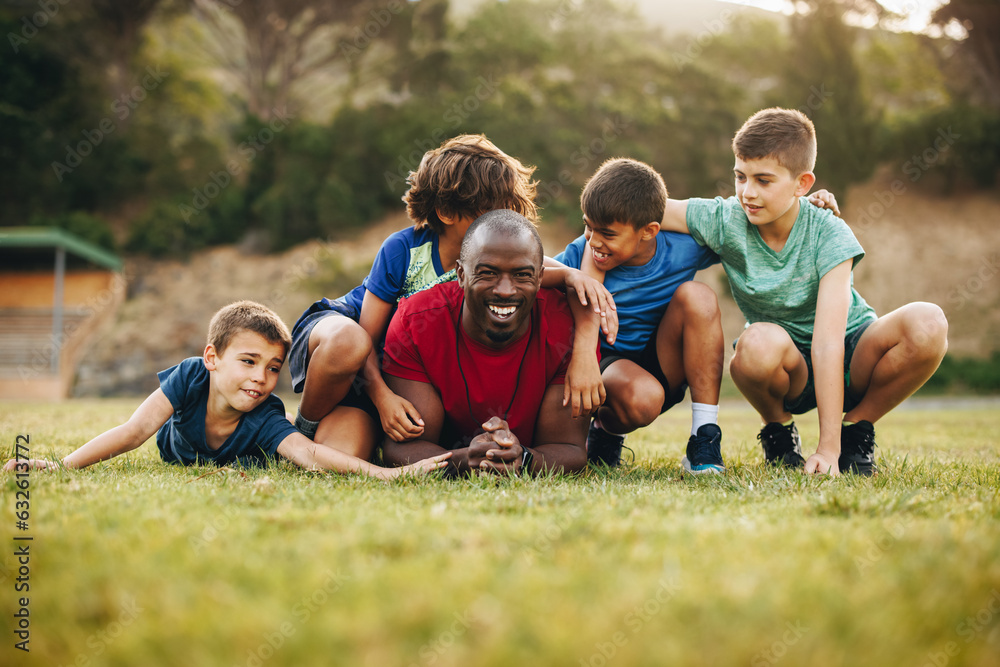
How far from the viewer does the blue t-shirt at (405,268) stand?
3684 mm

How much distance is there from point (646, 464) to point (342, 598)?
112 inches

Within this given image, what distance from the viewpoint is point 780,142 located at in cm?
374

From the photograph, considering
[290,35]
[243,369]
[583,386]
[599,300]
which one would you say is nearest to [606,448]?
[583,386]

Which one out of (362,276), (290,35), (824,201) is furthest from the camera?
(290,35)

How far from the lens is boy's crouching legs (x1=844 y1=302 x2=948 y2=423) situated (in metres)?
3.69

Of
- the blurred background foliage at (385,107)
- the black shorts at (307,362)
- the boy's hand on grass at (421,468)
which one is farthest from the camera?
the blurred background foliage at (385,107)

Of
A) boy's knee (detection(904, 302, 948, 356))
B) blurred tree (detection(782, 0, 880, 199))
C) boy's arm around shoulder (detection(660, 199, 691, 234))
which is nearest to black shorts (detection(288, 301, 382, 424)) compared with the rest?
boy's arm around shoulder (detection(660, 199, 691, 234))

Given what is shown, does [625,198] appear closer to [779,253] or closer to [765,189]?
[765,189]

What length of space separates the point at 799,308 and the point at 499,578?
303cm

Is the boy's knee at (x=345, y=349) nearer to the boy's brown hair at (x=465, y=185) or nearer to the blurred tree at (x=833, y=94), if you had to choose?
the boy's brown hair at (x=465, y=185)

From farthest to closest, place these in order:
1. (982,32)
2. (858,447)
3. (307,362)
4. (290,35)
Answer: (290,35), (982,32), (858,447), (307,362)

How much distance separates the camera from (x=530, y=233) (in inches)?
125

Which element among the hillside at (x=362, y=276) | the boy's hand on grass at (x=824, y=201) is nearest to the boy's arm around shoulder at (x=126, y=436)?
the boy's hand on grass at (x=824, y=201)

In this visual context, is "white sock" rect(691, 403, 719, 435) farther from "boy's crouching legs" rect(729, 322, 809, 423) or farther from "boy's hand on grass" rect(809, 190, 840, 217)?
"boy's hand on grass" rect(809, 190, 840, 217)
